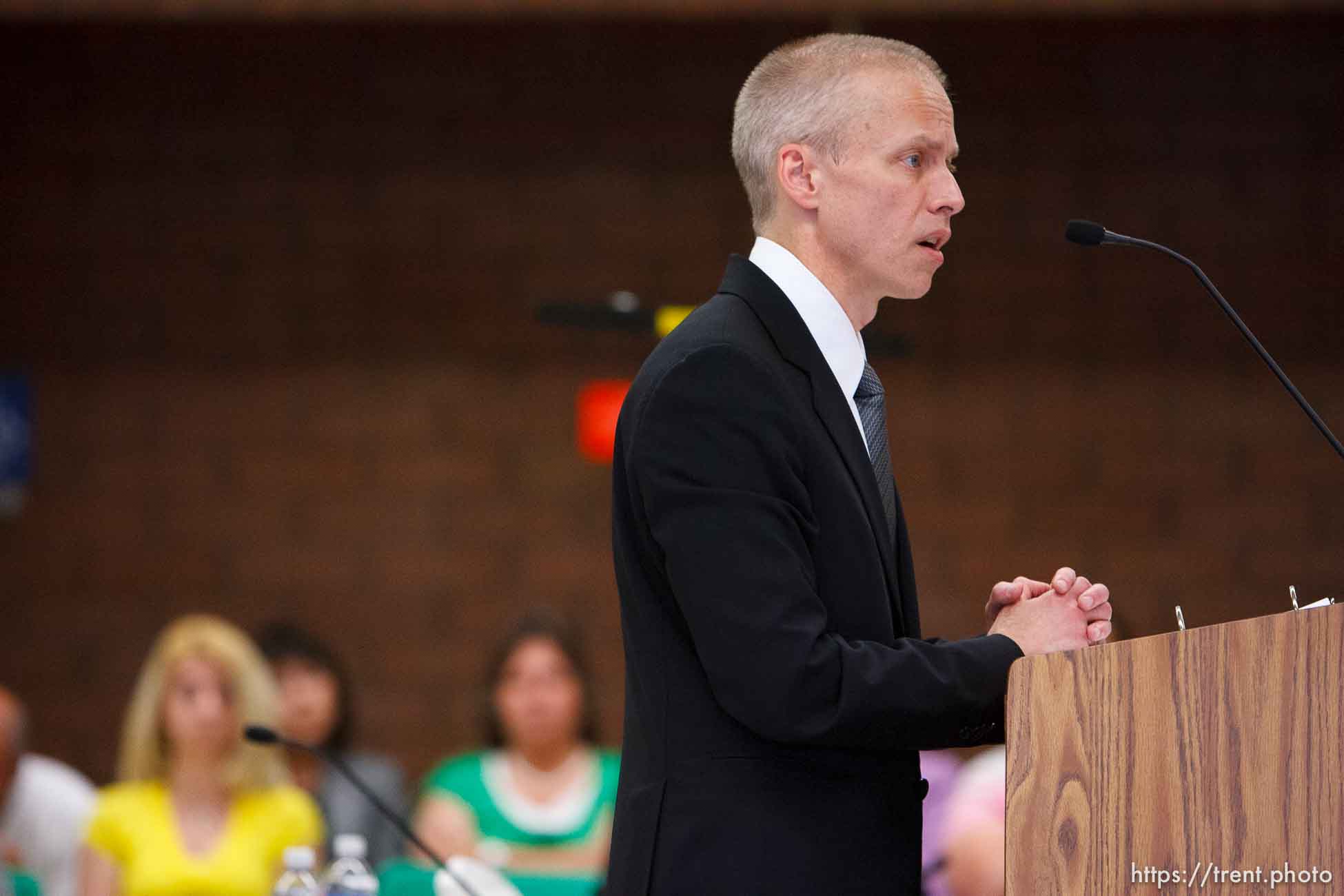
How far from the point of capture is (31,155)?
22.7 feet

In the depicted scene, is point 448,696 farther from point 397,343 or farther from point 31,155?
point 31,155

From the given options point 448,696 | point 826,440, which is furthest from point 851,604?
point 448,696

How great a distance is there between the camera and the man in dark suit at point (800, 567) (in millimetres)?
1605

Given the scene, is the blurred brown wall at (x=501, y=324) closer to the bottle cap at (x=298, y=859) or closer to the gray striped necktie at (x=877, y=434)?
the bottle cap at (x=298, y=859)

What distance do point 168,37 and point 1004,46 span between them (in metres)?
3.22

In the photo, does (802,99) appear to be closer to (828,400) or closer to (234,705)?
(828,400)

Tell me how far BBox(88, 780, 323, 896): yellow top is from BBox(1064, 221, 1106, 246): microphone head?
9.59 feet

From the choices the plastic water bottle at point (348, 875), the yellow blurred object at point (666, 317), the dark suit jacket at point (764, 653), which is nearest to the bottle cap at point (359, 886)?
the plastic water bottle at point (348, 875)

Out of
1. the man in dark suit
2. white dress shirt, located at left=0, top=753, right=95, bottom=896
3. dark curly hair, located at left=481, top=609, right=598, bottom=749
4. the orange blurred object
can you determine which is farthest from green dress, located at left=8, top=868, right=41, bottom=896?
the man in dark suit

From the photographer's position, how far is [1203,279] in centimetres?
187

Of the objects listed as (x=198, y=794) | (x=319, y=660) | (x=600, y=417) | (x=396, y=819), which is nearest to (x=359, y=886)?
(x=396, y=819)

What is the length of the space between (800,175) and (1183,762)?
2.36ft

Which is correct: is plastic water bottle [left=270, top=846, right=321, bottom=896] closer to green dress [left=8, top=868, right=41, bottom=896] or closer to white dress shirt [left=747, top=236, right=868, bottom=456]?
green dress [left=8, top=868, right=41, bottom=896]

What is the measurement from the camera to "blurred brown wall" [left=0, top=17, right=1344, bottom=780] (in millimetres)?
6758
